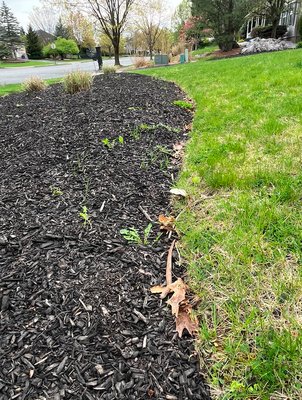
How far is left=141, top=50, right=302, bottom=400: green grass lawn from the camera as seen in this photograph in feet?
3.57

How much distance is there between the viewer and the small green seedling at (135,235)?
1.78m

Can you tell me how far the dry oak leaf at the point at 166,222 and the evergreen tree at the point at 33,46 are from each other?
163ft

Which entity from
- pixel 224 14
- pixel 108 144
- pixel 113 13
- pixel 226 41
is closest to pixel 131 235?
pixel 108 144

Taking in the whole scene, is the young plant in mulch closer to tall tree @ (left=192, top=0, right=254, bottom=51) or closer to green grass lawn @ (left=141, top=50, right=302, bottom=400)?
green grass lawn @ (left=141, top=50, right=302, bottom=400)

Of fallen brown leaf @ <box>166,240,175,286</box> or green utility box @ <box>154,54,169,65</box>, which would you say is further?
green utility box @ <box>154,54,169,65</box>

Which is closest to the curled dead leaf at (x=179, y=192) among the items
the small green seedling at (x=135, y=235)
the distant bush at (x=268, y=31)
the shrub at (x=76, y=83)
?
the small green seedling at (x=135, y=235)

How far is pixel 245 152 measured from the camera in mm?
2764

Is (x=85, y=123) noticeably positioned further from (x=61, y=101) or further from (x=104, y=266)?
(x=104, y=266)

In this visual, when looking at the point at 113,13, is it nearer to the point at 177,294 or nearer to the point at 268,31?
the point at 268,31

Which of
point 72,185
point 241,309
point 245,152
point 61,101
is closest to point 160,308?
point 241,309

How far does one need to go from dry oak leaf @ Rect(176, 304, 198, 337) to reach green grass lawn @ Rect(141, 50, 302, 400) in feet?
0.14

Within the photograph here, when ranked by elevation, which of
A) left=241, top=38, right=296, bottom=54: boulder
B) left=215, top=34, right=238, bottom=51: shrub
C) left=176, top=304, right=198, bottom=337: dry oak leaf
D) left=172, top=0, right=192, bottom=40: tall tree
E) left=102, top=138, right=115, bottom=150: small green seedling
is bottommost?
left=176, top=304, right=198, bottom=337: dry oak leaf

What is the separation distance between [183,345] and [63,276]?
2.27 ft

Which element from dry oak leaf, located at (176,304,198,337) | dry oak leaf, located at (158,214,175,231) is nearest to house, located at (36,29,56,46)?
dry oak leaf, located at (158,214,175,231)
